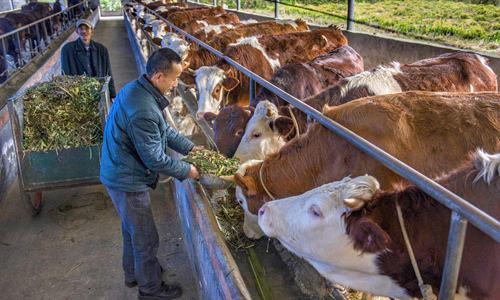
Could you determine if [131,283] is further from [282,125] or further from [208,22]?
[208,22]

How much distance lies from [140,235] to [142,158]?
68 centimetres

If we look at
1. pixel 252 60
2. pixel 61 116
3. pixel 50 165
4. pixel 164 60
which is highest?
pixel 164 60

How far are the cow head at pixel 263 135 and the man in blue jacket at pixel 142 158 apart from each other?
910mm

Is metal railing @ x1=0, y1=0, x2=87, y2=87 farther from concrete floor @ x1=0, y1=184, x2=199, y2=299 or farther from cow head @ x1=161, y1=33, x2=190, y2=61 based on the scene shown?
concrete floor @ x1=0, y1=184, x2=199, y2=299

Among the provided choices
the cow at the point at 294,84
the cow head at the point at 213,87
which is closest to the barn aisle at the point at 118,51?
the cow head at the point at 213,87

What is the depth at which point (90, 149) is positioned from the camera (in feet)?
15.7

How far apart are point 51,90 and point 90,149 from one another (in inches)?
35.6

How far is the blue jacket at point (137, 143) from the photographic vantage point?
2.99 meters

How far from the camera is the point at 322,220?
6.96 feet

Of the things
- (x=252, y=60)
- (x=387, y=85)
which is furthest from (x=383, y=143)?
(x=252, y=60)

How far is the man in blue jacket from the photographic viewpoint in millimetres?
3016

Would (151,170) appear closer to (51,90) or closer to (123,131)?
(123,131)

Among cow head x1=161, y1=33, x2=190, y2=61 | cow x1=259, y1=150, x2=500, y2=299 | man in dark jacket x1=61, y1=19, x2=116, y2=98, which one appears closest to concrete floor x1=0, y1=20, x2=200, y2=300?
man in dark jacket x1=61, y1=19, x2=116, y2=98

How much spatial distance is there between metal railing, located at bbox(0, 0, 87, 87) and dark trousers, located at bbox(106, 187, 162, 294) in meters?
6.28
